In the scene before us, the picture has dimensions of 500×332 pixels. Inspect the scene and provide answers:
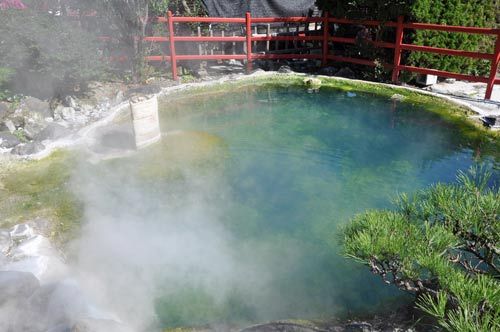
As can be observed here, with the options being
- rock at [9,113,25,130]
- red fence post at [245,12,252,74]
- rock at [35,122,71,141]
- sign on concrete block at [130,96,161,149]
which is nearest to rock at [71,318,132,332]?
sign on concrete block at [130,96,161,149]

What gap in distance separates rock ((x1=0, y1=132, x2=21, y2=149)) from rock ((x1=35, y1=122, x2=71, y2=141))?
0.35 metres

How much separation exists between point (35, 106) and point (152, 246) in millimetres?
5440

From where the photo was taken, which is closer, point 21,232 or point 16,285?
point 16,285

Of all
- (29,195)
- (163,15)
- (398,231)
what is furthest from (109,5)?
(398,231)

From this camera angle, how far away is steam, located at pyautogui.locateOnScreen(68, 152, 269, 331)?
402cm

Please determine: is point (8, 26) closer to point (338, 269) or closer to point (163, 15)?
point (163, 15)

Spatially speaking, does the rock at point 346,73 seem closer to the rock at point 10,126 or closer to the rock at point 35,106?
the rock at point 35,106

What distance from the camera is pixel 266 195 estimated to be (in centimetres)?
577

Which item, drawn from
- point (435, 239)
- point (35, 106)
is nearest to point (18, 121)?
point (35, 106)

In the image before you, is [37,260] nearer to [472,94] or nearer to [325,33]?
[472,94]

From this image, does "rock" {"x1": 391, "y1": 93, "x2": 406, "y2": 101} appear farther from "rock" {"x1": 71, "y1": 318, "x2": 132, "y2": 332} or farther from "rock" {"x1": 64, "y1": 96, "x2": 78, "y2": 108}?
"rock" {"x1": 71, "y1": 318, "x2": 132, "y2": 332}

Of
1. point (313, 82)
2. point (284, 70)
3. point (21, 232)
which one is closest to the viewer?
point (21, 232)

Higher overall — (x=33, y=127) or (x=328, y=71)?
(x=328, y=71)

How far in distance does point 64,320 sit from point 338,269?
8.75 feet
